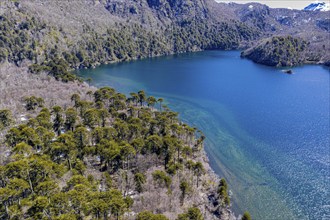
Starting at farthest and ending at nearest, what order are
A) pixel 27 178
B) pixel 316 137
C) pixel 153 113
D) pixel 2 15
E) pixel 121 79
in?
pixel 2 15
pixel 121 79
pixel 153 113
pixel 316 137
pixel 27 178

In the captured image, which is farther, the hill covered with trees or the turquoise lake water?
the turquoise lake water

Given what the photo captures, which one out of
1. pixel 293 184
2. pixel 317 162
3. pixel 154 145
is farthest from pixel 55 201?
pixel 317 162

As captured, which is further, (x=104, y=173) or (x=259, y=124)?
(x=259, y=124)

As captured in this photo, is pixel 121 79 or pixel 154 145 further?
pixel 121 79

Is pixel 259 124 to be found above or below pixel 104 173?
below

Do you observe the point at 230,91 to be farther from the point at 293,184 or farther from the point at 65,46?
the point at 65,46

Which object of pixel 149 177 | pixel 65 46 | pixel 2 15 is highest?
pixel 2 15

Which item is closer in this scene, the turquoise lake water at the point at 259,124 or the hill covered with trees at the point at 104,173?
the hill covered with trees at the point at 104,173

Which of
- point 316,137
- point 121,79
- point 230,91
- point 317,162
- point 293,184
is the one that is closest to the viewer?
point 293,184
